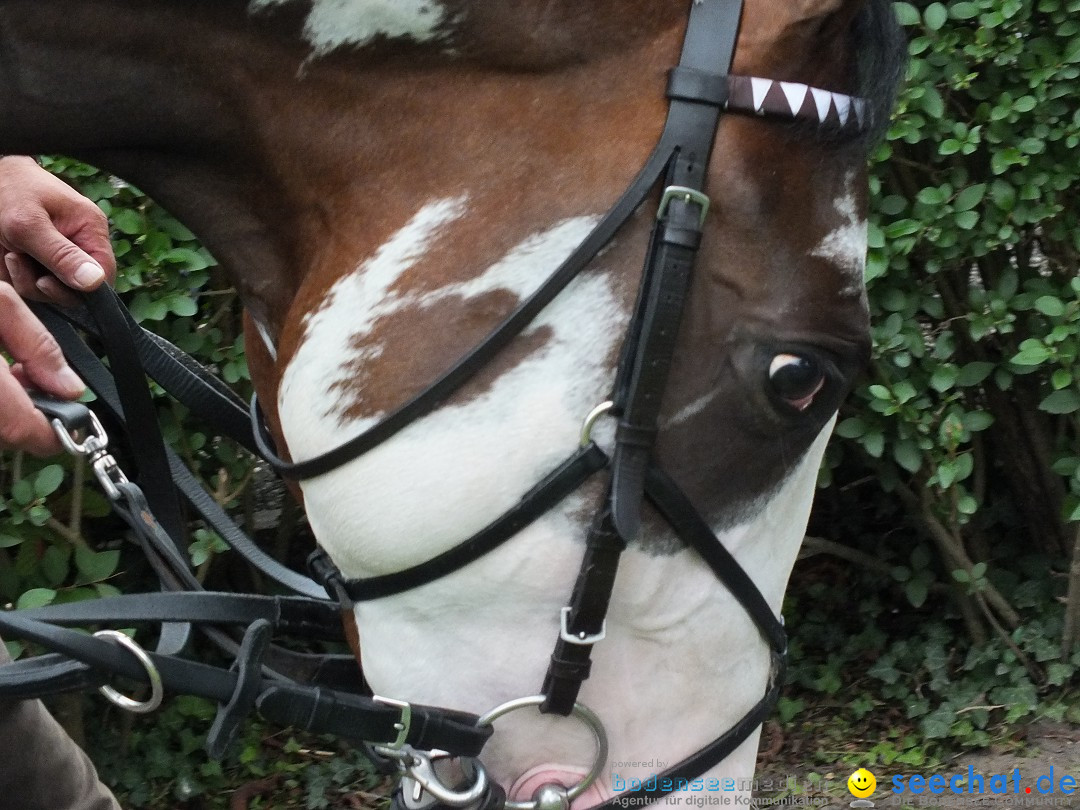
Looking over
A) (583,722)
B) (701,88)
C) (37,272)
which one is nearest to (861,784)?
(583,722)

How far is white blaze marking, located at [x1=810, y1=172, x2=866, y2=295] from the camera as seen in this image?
4.25ft

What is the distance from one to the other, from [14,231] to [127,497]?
47 cm

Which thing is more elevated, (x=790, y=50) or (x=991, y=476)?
(x=790, y=50)

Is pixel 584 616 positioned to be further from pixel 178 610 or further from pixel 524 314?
pixel 178 610

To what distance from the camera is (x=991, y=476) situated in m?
3.64

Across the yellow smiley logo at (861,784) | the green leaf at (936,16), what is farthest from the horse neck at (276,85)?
the yellow smiley logo at (861,784)

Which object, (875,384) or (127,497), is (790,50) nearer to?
(127,497)

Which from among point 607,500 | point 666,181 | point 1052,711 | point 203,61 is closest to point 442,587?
point 607,500

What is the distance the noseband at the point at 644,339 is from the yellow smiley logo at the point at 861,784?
201 centimetres

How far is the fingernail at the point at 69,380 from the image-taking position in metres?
1.60

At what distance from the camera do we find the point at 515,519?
1.26 meters

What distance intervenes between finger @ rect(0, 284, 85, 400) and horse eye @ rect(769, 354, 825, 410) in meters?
1.05

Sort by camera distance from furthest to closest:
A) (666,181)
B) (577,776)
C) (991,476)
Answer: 1. (991,476)
2. (577,776)
3. (666,181)

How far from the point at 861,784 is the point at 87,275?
2.47 meters
